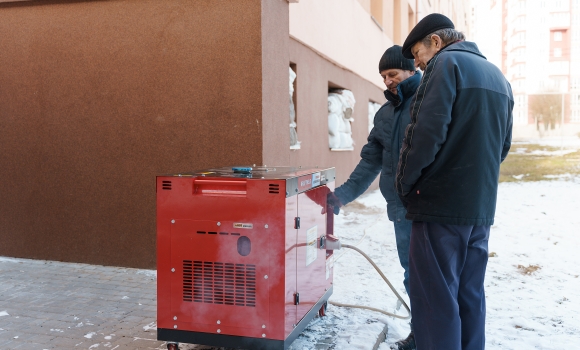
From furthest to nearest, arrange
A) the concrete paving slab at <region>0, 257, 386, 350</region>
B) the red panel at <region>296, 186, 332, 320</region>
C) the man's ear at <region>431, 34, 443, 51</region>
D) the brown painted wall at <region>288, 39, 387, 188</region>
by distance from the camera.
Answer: the brown painted wall at <region>288, 39, 387, 188</region> < the concrete paving slab at <region>0, 257, 386, 350</region> < the red panel at <region>296, 186, 332, 320</region> < the man's ear at <region>431, 34, 443, 51</region>

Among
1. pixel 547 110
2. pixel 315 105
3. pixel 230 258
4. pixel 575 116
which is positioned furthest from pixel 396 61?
pixel 575 116

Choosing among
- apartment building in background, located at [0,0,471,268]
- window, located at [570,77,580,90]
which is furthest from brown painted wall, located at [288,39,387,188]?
window, located at [570,77,580,90]

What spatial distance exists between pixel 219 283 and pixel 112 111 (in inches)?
114

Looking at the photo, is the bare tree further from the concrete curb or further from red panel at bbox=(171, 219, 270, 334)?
red panel at bbox=(171, 219, 270, 334)

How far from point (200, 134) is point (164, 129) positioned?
1.15 ft

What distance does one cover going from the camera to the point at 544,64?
198ft

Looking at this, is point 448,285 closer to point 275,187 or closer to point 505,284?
point 275,187

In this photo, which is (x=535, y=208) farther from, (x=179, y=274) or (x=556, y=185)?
(x=179, y=274)

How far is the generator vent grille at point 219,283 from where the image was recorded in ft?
10.1

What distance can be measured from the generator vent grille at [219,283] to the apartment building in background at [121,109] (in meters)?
2.09

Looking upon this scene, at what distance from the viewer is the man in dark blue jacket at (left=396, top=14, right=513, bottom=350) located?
2684mm

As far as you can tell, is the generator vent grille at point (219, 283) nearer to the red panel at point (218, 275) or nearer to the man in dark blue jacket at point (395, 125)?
the red panel at point (218, 275)

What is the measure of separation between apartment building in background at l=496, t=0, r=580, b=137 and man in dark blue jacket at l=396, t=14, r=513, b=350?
45920 millimetres

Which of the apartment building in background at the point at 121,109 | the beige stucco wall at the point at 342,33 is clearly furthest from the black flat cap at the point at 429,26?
the beige stucco wall at the point at 342,33
